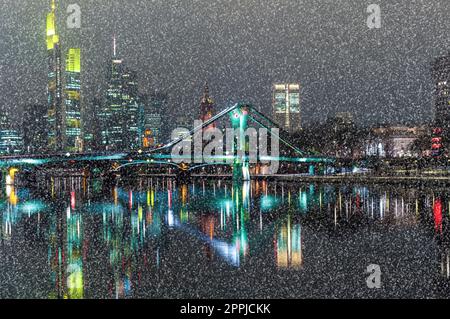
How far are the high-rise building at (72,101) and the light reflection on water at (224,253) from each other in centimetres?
14596

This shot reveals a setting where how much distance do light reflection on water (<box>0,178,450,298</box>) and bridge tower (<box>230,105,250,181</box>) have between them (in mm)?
35481

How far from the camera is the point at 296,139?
9662 centimetres

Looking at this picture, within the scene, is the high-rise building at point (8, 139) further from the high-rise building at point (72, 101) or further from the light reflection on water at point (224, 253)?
the light reflection on water at point (224, 253)

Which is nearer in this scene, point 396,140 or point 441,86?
point 441,86

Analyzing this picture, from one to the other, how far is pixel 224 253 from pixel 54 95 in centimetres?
16361

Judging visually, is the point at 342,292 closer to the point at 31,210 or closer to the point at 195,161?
the point at 31,210

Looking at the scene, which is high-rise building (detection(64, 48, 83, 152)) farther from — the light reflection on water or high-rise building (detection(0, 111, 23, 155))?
the light reflection on water

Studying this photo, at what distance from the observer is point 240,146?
62969 millimetres

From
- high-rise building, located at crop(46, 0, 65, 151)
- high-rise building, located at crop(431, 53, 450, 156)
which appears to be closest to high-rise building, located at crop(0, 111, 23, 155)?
high-rise building, located at crop(46, 0, 65, 151)

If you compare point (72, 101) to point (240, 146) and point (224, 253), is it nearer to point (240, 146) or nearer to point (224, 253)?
point (240, 146)

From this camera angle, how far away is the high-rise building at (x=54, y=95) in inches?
6457

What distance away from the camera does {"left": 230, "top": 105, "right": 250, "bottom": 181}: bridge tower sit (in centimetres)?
5884

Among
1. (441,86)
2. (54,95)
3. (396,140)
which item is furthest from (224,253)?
(54,95)

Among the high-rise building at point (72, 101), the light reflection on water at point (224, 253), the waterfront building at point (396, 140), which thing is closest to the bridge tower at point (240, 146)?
the light reflection on water at point (224, 253)
